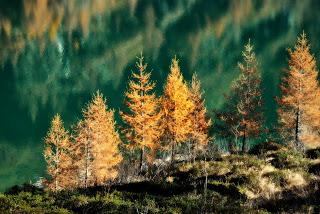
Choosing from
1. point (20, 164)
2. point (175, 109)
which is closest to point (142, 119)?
point (175, 109)

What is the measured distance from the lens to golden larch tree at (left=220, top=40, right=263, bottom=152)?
50594 millimetres

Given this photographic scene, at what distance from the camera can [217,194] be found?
19.9m

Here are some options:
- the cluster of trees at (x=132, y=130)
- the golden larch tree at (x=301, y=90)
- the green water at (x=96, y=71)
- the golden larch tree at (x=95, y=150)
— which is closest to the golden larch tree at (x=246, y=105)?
the golden larch tree at (x=301, y=90)

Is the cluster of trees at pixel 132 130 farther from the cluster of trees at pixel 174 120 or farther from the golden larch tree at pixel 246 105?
the golden larch tree at pixel 246 105

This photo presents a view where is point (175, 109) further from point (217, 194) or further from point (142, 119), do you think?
point (217, 194)

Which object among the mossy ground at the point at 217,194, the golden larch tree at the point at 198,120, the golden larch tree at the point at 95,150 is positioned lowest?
the mossy ground at the point at 217,194

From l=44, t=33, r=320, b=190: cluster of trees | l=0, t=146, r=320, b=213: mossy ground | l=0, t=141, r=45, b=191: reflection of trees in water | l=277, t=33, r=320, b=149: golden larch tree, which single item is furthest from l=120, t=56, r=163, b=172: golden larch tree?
l=0, t=141, r=45, b=191: reflection of trees in water

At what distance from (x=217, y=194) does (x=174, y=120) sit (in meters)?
30.3

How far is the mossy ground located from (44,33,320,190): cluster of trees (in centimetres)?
1883

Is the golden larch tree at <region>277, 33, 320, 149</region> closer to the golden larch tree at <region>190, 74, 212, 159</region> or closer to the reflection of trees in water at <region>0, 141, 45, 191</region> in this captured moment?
the golden larch tree at <region>190, 74, 212, 159</region>

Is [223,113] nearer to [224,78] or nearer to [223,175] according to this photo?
[223,175]

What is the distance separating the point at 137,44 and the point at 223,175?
176136mm

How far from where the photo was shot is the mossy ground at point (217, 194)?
16594 millimetres

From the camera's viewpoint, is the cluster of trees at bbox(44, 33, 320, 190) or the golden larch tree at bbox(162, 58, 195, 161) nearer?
the cluster of trees at bbox(44, 33, 320, 190)
